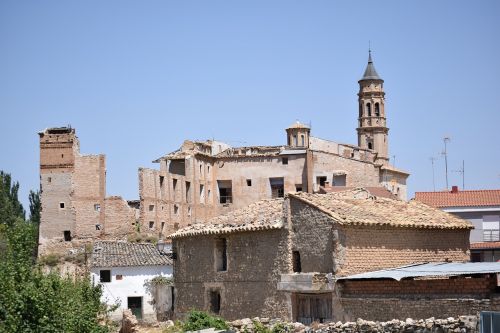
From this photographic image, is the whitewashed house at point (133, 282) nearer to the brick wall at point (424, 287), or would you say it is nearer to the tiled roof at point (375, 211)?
the tiled roof at point (375, 211)

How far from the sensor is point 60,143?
198ft

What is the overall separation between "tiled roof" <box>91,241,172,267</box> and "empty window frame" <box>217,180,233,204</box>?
2135cm

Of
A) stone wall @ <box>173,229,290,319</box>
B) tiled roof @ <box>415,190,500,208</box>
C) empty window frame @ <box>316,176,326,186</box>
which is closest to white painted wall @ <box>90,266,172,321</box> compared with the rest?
stone wall @ <box>173,229,290,319</box>

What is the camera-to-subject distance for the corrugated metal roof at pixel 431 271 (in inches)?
900

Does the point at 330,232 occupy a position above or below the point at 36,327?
above

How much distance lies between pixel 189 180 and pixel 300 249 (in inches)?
1515

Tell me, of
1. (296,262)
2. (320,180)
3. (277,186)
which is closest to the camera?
(296,262)

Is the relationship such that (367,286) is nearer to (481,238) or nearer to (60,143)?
(481,238)

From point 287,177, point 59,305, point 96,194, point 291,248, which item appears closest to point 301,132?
point 287,177

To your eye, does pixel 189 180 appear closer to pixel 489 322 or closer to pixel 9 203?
pixel 9 203

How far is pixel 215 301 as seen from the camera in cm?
3228

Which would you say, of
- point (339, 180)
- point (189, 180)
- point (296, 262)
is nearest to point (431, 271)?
point (296, 262)

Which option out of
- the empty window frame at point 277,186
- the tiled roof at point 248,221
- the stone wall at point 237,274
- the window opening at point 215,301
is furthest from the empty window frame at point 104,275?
the empty window frame at point 277,186

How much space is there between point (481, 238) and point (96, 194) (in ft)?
89.9
